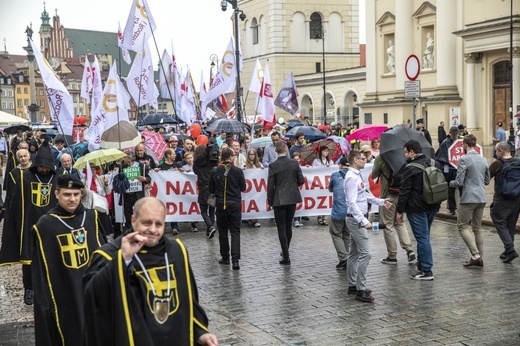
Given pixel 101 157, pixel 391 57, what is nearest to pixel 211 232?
pixel 101 157

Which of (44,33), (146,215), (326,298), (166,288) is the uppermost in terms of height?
(44,33)

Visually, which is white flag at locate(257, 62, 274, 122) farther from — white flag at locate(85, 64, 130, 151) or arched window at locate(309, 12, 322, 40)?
arched window at locate(309, 12, 322, 40)

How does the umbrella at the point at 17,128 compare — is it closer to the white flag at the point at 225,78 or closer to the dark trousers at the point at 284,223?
the white flag at the point at 225,78

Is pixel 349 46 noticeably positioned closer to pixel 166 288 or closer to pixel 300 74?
pixel 300 74

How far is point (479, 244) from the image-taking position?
38.3 feet

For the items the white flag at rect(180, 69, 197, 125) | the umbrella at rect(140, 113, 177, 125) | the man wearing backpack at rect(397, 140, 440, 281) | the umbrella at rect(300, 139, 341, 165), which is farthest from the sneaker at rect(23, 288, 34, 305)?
the umbrella at rect(140, 113, 177, 125)

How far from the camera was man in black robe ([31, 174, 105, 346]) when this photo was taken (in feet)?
21.2

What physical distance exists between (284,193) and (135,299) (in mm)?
7989

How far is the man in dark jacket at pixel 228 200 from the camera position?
12054mm

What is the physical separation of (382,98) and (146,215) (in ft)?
152

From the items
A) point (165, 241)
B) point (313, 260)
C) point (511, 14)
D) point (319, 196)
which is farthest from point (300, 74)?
point (165, 241)

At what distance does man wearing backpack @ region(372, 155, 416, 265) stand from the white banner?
14.9 ft

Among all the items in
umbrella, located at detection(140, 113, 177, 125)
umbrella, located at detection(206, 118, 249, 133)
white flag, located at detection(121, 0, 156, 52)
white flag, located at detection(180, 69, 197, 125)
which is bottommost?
umbrella, located at detection(206, 118, 249, 133)

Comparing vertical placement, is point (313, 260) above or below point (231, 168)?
below
